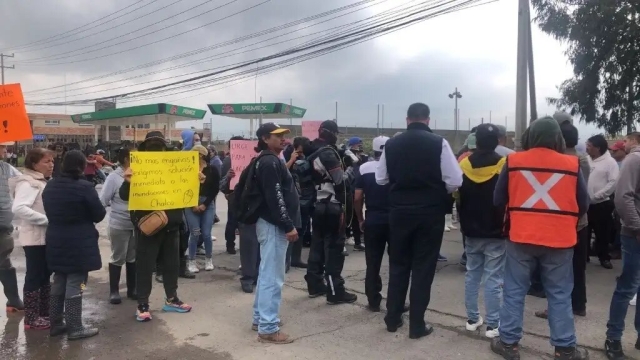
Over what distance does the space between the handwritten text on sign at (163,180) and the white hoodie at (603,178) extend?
16.1 feet

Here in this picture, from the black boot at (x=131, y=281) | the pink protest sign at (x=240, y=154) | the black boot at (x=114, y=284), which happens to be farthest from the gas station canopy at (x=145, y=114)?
the black boot at (x=114, y=284)

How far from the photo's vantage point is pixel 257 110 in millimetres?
28281

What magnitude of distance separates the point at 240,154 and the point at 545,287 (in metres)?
4.60

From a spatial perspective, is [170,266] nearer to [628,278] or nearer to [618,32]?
[628,278]

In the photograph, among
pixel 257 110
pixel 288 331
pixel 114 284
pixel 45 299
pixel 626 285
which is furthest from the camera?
pixel 257 110

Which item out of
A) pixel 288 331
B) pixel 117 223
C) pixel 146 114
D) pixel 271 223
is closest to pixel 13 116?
pixel 117 223

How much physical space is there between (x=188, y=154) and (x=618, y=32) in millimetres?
11424

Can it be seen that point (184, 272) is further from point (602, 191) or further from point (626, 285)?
point (602, 191)

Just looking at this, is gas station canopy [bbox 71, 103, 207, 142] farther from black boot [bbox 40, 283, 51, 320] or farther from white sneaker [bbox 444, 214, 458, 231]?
black boot [bbox 40, 283, 51, 320]

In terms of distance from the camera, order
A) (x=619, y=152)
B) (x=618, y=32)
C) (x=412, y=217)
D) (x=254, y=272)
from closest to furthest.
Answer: (x=412, y=217) → (x=254, y=272) → (x=619, y=152) → (x=618, y=32)

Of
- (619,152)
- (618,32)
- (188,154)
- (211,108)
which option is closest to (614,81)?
(618,32)

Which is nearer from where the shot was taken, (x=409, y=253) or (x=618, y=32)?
(x=409, y=253)

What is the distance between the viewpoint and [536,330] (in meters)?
5.02

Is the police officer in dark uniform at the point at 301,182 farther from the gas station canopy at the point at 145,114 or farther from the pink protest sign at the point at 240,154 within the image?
the gas station canopy at the point at 145,114
